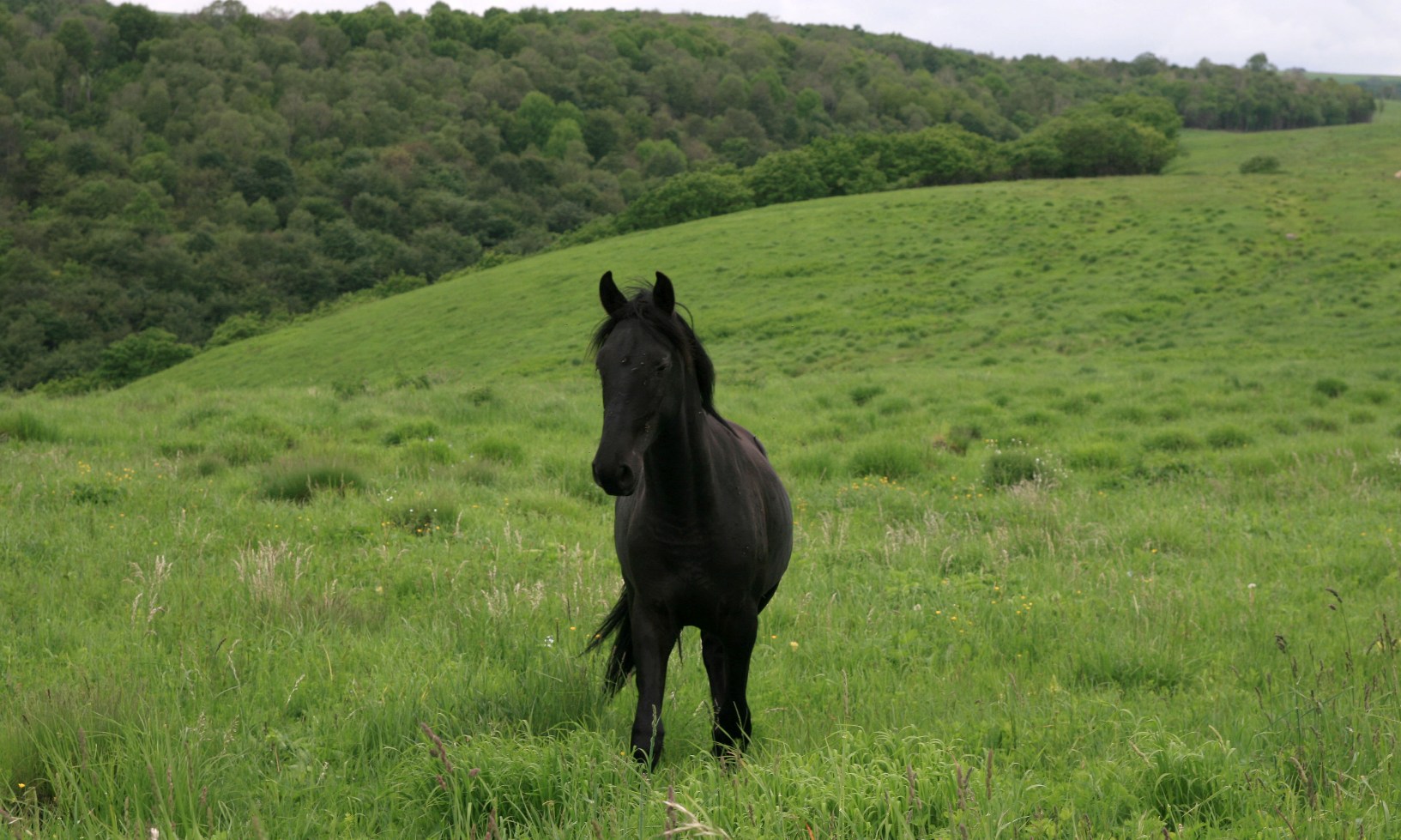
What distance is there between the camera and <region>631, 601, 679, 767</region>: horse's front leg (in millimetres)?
3824

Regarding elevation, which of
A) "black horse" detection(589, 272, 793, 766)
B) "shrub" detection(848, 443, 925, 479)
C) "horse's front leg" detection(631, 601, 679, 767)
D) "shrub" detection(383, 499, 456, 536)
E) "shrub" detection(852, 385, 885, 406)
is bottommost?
"shrub" detection(852, 385, 885, 406)

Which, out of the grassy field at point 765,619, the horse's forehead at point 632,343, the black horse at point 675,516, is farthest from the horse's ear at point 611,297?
the grassy field at point 765,619

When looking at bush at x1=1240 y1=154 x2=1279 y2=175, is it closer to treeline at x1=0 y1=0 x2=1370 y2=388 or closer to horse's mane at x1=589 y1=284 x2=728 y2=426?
treeline at x1=0 y1=0 x2=1370 y2=388

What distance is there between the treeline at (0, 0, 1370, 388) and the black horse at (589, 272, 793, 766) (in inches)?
2876

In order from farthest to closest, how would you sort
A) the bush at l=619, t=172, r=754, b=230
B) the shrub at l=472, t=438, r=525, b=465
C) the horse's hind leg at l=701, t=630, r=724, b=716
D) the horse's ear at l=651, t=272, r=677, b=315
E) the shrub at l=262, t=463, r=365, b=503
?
the bush at l=619, t=172, r=754, b=230 < the shrub at l=472, t=438, r=525, b=465 < the shrub at l=262, t=463, r=365, b=503 < the horse's hind leg at l=701, t=630, r=724, b=716 < the horse's ear at l=651, t=272, r=677, b=315

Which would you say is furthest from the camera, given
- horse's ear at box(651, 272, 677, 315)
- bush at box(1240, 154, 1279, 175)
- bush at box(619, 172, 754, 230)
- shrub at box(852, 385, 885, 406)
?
bush at box(619, 172, 754, 230)

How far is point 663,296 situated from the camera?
3.78 m

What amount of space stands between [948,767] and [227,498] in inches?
317

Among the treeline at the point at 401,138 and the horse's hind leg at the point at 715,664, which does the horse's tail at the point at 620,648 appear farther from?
the treeline at the point at 401,138

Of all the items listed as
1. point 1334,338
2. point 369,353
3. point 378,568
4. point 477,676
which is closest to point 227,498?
point 378,568

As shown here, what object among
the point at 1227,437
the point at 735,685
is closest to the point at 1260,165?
the point at 1227,437

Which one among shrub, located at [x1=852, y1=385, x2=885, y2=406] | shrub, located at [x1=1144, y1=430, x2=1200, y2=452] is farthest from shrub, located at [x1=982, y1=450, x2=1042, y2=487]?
shrub, located at [x1=852, y1=385, x2=885, y2=406]

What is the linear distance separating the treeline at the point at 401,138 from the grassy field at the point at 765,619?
62.8 metres

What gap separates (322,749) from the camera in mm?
3783
